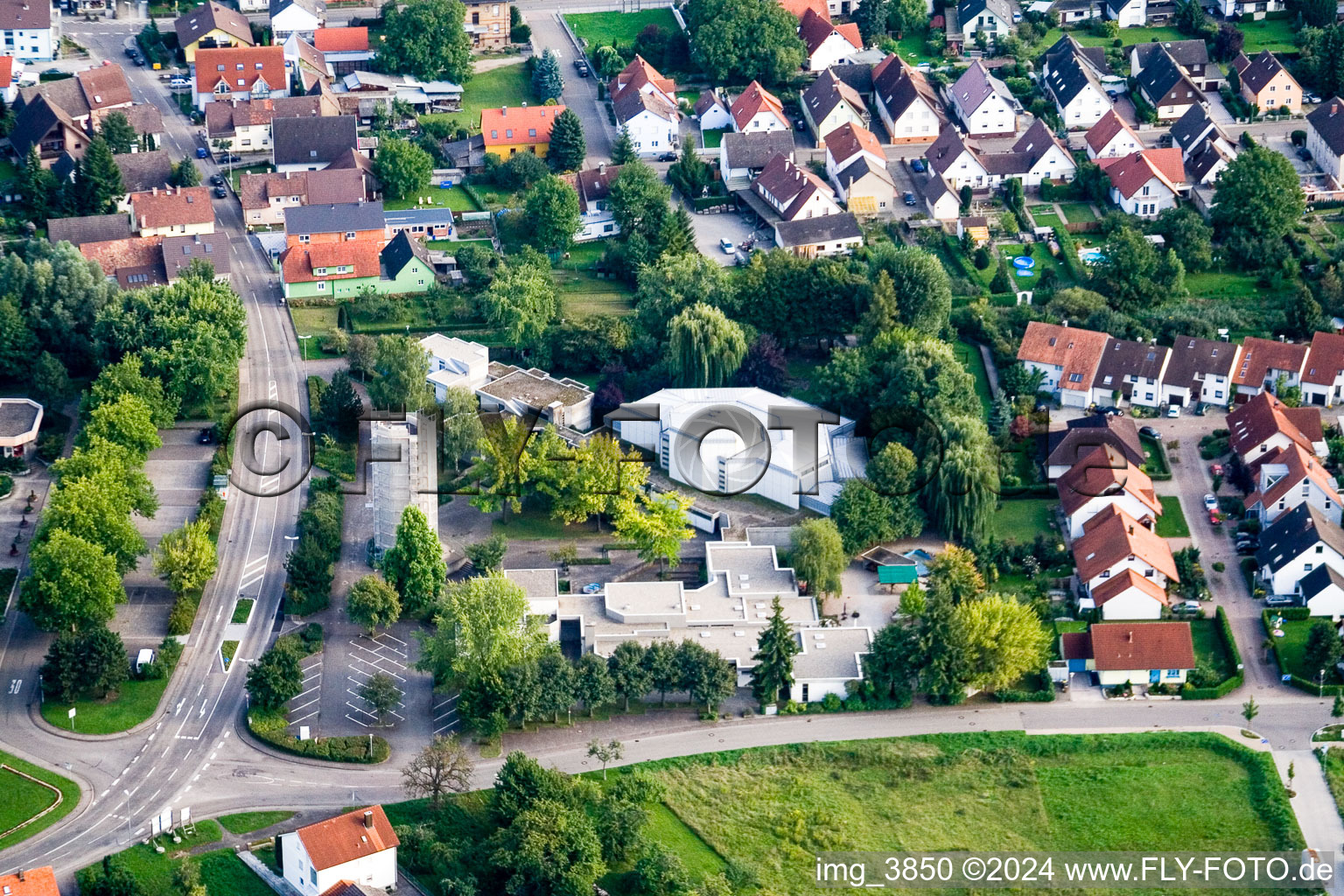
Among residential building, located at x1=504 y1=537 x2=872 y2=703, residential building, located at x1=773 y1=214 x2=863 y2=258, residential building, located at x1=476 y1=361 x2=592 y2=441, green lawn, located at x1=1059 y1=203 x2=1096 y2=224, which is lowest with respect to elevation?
residential building, located at x1=504 y1=537 x2=872 y2=703

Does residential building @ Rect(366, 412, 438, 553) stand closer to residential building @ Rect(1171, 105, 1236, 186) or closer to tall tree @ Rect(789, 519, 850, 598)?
tall tree @ Rect(789, 519, 850, 598)

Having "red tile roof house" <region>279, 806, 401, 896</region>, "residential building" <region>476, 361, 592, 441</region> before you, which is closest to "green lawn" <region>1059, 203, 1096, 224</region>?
"residential building" <region>476, 361, 592, 441</region>

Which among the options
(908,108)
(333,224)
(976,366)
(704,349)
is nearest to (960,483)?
(976,366)

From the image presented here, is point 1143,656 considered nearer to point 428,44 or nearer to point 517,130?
point 517,130

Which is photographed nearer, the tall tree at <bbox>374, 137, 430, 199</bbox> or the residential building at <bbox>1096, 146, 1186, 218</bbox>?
the residential building at <bbox>1096, 146, 1186, 218</bbox>

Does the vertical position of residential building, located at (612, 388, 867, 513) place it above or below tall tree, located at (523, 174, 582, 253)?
below

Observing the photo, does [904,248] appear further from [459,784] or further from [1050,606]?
[459,784]
